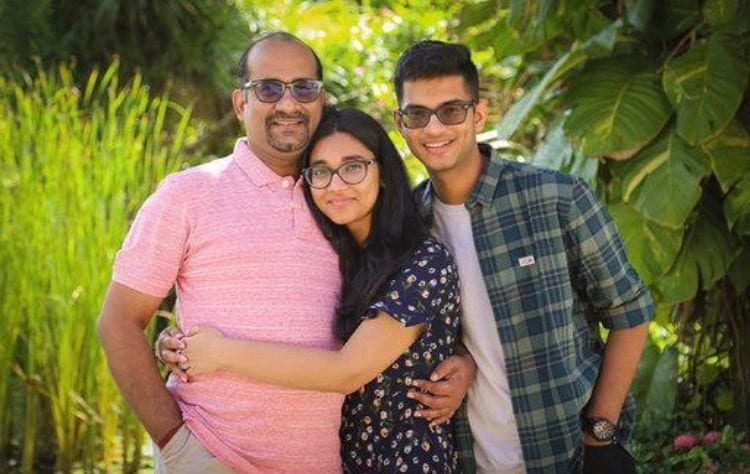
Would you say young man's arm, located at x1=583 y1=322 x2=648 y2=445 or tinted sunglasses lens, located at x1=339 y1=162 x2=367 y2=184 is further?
young man's arm, located at x1=583 y1=322 x2=648 y2=445

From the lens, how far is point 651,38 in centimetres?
551

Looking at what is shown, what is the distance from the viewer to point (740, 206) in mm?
4992

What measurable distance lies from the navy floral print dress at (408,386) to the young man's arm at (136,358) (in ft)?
1.56

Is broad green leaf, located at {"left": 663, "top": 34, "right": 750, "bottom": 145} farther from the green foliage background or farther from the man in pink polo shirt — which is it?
the man in pink polo shirt

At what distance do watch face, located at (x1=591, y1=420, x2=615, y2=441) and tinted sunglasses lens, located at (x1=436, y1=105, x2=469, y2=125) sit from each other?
893 millimetres

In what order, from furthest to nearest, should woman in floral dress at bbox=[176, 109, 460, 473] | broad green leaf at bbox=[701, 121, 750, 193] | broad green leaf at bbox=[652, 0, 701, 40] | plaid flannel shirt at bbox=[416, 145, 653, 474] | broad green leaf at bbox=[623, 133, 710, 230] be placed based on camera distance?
1. broad green leaf at bbox=[652, 0, 701, 40]
2. broad green leaf at bbox=[701, 121, 750, 193]
3. broad green leaf at bbox=[623, 133, 710, 230]
4. plaid flannel shirt at bbox=[416, 145, 653, 474]
5. woman in floral dress at bbox=[176, 109, 460, 473]

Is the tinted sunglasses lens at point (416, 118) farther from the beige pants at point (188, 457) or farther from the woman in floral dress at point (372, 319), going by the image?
the beige pants at point (188, 457)

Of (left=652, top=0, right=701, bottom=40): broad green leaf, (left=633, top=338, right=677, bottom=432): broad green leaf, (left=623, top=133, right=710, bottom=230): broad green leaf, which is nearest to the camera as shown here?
(left=623, top=133, right=710, bottom=230): broad green leaf

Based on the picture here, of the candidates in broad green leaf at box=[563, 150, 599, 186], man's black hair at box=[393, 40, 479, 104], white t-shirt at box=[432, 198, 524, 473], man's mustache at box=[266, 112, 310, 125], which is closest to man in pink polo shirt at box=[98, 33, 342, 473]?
man's mustache at box=[266, 112, 310, 125]

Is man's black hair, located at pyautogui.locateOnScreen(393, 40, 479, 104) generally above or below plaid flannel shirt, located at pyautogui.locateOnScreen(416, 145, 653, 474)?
above

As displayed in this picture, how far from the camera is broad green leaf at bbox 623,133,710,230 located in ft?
16.0

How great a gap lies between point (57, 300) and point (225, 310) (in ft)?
7.89

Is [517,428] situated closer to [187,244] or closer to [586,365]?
[586,365]

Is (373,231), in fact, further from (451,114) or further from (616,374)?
(616,374)
